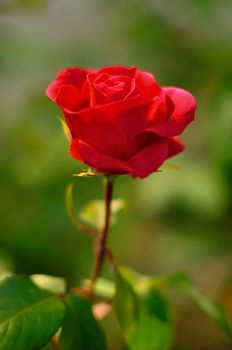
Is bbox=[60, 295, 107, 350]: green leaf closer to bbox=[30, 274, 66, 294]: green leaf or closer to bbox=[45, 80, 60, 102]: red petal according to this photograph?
bbox=[30, 274, 66, 294]: green leaf

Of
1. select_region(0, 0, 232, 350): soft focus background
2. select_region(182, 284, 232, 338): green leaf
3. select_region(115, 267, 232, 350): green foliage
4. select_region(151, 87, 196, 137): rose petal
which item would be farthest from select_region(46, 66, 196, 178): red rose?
select_region(0, 0, 232, 350): soft focus background

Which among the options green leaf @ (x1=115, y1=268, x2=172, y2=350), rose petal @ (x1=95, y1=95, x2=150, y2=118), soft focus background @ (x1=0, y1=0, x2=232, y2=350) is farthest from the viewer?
soft focus background @ (x1=0, y1=0, x2=232, y2=350)

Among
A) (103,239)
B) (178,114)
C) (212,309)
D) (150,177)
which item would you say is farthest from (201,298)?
(150,177)

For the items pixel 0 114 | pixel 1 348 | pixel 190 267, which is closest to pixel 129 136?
pixel 1 348

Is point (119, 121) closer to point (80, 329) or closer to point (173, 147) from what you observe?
point (173, 147)

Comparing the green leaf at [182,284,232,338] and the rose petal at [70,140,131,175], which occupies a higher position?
the rose petal at [70,140,131,175]

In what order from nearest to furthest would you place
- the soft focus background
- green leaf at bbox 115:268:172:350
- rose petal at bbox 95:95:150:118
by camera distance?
1. rose petal at bbox 95:95:150:118
2. green leaf at bbox 115:268:172:350
3. the soft focus background

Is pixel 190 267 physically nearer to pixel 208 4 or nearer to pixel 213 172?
pixel 213 172
